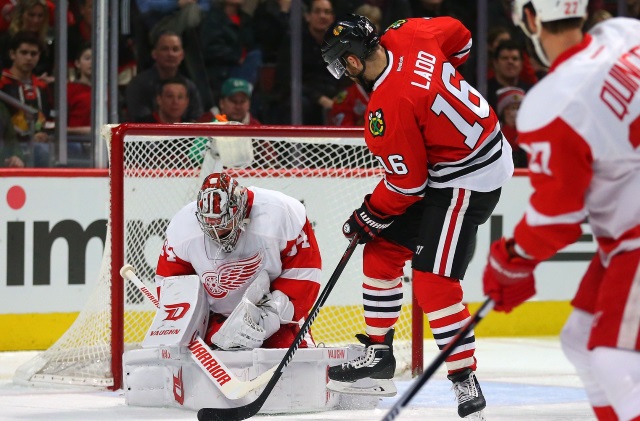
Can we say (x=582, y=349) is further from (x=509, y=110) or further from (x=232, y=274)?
(x=509, y=110)

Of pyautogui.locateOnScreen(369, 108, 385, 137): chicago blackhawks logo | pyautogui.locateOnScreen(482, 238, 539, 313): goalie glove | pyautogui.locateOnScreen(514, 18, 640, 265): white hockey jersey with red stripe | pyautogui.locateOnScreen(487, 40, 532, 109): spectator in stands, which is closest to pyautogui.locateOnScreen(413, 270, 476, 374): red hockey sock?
pyautogui.locateOnScreen(369, 108, 385, 137): chicago blackhawks logo

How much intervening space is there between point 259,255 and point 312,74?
7.51 ft

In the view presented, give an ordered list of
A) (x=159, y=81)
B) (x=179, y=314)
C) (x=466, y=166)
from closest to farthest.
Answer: (x=466, y=166) → (x=179, y=314) → (x=159, y=81)

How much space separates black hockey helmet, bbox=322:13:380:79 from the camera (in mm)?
3555

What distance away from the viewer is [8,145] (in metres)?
5.54

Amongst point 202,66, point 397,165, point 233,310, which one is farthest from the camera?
point 202,66

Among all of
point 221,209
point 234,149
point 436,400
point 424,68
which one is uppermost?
point 424,68

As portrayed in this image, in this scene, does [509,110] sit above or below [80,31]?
below

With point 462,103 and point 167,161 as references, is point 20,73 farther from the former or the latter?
point 462,103

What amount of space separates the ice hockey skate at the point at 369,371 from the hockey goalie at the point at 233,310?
0.45 ft

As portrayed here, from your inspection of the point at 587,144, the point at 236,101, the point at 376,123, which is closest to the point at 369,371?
the point at 376,123

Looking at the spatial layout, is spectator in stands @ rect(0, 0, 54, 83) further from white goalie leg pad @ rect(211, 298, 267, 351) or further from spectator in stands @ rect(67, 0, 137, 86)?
white goalie leg pad @ rect(211, 298, 267, 351)

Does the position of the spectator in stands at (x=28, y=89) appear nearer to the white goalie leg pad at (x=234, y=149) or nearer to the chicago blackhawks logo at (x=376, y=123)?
the white goalie leg pad at (x=234, y=149)

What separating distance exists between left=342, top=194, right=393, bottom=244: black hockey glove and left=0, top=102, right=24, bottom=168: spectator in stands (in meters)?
2.30
